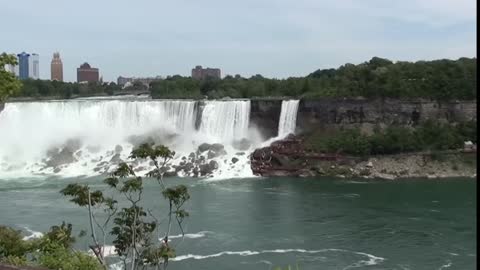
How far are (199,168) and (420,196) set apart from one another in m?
11.0

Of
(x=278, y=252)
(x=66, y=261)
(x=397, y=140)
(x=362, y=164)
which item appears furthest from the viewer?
(x=397, y=140)

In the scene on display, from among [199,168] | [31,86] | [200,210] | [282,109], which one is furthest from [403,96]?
[31,86]

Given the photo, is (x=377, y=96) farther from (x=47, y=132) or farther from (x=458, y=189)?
(x=47, y=132)


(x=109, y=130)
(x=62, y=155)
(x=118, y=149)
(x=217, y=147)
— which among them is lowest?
(x=62, y=155)

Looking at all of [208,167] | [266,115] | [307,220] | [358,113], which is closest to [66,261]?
[307,220]

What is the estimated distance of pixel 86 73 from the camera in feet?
344

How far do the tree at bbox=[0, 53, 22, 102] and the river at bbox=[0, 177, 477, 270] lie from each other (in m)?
7.55

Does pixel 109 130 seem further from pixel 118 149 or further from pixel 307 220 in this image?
pixel 307 220

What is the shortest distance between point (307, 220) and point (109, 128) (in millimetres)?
19337

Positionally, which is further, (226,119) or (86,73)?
(86,73)

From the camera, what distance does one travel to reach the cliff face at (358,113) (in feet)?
113

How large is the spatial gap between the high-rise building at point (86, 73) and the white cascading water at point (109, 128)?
66.9 metres

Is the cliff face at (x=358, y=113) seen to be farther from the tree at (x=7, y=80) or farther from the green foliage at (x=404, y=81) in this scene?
the tree at (x=7, y=80)

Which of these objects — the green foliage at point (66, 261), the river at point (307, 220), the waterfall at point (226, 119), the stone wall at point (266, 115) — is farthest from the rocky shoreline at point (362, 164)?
the green foliage at point (66, 261)
